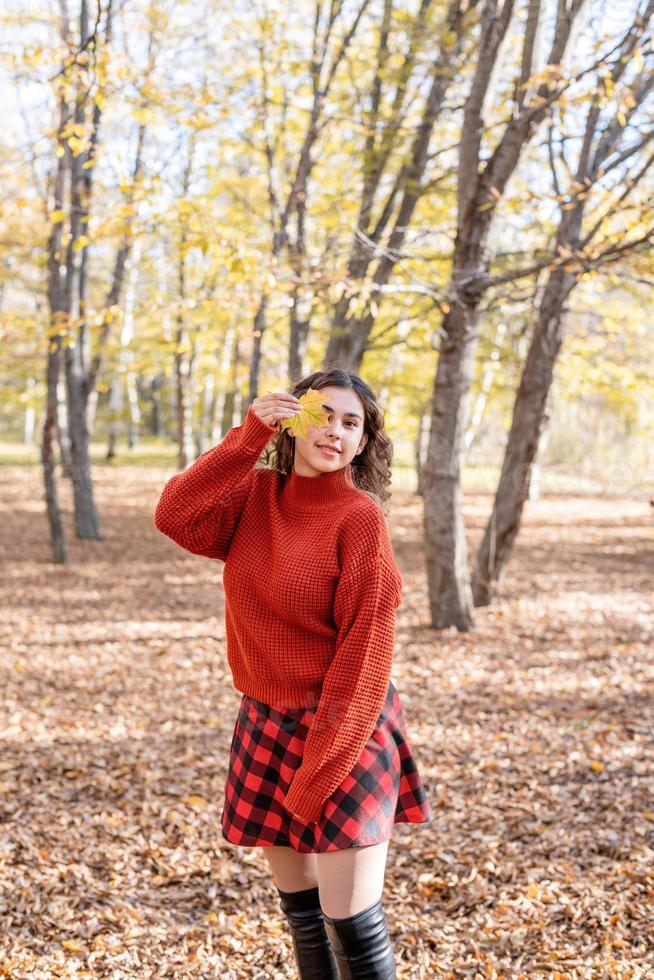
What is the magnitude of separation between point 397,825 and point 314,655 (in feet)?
7.27

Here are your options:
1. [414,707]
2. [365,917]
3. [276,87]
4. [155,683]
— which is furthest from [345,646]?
[276,87]

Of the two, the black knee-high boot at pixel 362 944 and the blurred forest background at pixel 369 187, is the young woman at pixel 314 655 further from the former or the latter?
the blurred forest background at pixel 369 187

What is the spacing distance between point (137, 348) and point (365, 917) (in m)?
16.7

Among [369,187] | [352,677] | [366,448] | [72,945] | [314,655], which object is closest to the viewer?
[352,677]

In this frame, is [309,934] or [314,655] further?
[309,934]

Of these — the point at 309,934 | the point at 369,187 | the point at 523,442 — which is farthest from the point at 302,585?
the point at 369,187

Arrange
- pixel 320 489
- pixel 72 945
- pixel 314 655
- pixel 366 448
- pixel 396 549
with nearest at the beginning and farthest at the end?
pixel 314 655 < pixel 320 489 < pixel 366 448 < pixel 72 945 < pixel 396 549

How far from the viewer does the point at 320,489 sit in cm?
206

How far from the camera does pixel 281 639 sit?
196 cm

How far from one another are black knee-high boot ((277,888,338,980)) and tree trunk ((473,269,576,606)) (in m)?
5.59

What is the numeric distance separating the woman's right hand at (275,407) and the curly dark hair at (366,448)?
18 centimetres

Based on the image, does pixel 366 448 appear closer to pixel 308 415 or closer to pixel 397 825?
pixel 308 415

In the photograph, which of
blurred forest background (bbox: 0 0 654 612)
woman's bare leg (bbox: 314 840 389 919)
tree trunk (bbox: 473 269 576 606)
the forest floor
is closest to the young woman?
woman's bare leg (bbox: 314 840 389 919)

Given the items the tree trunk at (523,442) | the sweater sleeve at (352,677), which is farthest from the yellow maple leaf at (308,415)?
the tree trunk at (523,442)
